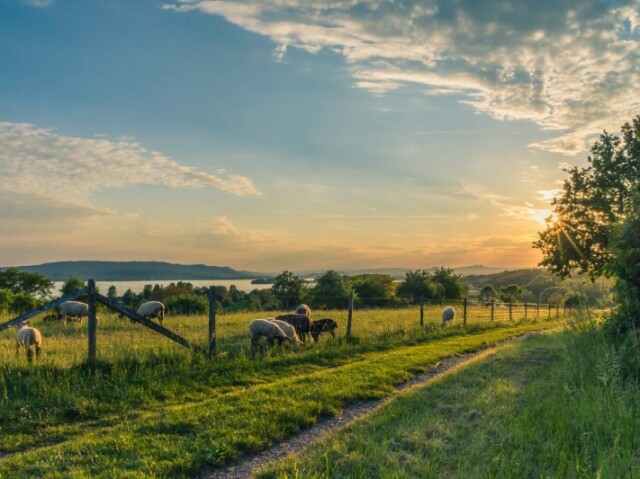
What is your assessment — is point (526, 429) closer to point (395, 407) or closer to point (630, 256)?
point (395, 407)

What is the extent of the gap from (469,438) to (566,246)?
22127mm

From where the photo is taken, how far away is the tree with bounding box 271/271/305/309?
54.6 m

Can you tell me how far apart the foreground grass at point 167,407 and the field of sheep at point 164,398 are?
19 millimetres

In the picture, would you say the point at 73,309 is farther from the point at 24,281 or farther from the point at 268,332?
the point at 24,281

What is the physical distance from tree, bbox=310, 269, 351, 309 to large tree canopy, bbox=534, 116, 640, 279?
2646 cm

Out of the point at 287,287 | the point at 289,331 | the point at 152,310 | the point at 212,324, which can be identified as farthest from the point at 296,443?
the point at 287,287

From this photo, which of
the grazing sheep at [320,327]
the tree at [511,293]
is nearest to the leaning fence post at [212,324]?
the grazing sheep at [320,327]

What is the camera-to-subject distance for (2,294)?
116 ft

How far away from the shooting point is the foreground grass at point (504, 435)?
5.62 meters

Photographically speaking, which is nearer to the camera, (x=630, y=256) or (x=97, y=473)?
(x=97, y=473)

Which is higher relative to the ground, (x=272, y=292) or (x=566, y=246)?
(x=566, y=246)

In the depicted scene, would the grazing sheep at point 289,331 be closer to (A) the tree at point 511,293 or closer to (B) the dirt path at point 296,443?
(B) the dirt path at point 296,443

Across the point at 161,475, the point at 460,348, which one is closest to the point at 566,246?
the point at 460,348

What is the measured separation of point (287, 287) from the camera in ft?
181
